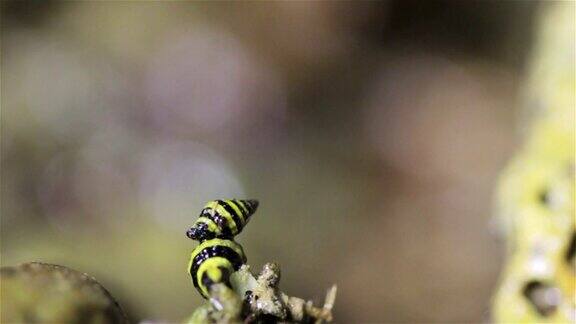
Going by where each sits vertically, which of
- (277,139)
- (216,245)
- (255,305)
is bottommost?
(255,305)

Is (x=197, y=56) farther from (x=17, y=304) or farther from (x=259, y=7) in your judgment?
(x=17, y=304)

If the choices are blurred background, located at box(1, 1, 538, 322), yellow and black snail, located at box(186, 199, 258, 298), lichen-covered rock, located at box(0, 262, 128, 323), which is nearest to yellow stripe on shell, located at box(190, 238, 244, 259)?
yellow and black snail, located at box(186, 199, 258, 298)

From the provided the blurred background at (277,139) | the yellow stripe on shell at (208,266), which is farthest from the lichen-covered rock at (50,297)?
the blurred background at (277,139)

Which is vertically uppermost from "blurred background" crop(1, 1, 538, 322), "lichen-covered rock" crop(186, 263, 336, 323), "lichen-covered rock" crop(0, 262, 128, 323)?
"blurred background" crop(1, 1, 538, 322)

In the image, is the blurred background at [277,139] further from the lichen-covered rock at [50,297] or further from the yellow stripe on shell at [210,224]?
the lichen-covered rock at [50,297]

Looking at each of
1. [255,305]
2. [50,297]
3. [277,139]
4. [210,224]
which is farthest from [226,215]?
[277,139]

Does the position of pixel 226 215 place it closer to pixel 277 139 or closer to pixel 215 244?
pixel 215 244

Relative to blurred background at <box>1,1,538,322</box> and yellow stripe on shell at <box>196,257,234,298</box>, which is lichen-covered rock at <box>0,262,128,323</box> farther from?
blurred background at <box>1,1,538,322</box>
